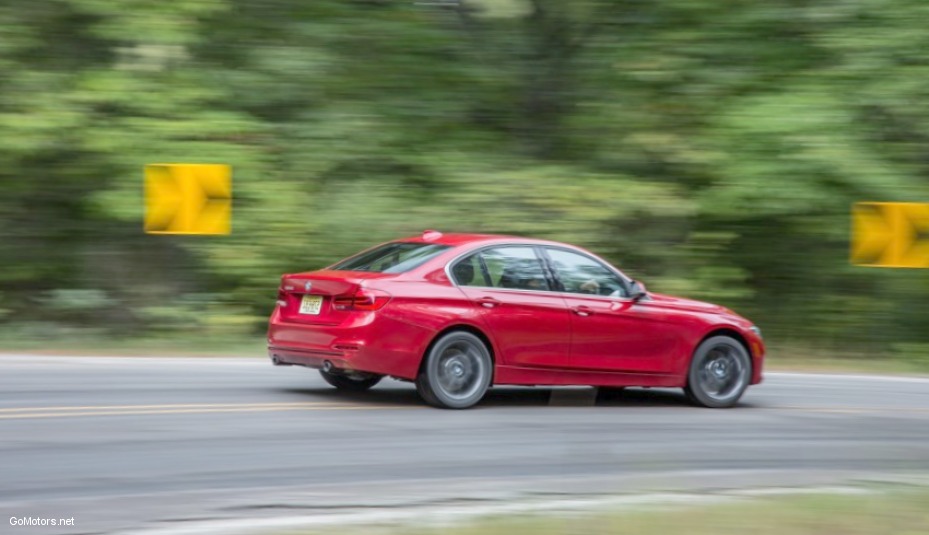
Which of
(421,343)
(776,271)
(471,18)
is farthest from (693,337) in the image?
(471,18)

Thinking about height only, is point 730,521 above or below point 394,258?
below

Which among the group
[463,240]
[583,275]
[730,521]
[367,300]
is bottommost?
[730,521]

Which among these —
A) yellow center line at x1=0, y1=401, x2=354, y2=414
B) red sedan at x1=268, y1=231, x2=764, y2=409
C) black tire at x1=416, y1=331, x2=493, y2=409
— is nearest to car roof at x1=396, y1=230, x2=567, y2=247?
red sedan at x1=268, y1=231, x2=764, y2=409

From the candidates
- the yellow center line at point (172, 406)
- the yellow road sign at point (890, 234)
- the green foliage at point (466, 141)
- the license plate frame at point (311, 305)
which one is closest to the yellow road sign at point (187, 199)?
the green foliage at point (466, 141)

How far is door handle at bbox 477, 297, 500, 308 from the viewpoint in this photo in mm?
10797

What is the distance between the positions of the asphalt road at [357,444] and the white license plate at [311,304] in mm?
780

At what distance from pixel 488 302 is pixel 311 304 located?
4.82 ft

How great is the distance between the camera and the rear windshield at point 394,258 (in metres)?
10.8

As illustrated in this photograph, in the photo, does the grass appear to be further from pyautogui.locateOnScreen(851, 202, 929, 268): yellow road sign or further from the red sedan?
pyautogui.locateOnScreen(851, 202, 929, 268): yellow road sign

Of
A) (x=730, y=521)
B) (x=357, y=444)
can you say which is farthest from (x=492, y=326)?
(x=730, y=521)

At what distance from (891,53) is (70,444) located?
48.9ft

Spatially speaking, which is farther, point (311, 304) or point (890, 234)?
point (890, 234)

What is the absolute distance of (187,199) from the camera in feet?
53.1

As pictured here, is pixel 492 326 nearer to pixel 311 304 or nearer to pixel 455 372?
pixel 455 372
